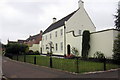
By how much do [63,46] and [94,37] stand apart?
8964 millimetres

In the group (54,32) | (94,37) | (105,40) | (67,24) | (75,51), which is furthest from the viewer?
(54,32)

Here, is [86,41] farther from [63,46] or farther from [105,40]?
[63,46]

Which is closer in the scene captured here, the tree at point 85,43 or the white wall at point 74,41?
the tree at point 85,43

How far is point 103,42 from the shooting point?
1819cm

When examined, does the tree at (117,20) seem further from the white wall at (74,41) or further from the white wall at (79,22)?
the white wall at (74,41)

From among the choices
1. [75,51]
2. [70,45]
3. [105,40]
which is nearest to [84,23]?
[70,45]

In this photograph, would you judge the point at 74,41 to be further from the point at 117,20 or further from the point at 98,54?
the point at 117,20

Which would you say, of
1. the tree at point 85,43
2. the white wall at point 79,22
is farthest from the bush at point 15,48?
the tree at point 85,43

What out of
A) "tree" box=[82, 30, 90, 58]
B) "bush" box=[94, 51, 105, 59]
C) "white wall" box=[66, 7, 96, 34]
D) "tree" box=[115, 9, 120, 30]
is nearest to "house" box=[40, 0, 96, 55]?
"white wall" box=[66, 7, 96, 34]

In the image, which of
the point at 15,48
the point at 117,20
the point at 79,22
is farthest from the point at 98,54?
the point at 15,48

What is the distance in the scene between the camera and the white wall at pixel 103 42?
17.0 metres

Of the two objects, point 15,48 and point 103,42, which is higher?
point 103,42

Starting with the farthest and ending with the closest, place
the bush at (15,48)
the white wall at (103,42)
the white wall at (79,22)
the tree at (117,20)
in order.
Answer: the white wall at (79,22), the bush at (15,48), the tree at (117,20), the white wall at (103,42)

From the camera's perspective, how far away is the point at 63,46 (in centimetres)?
2752
